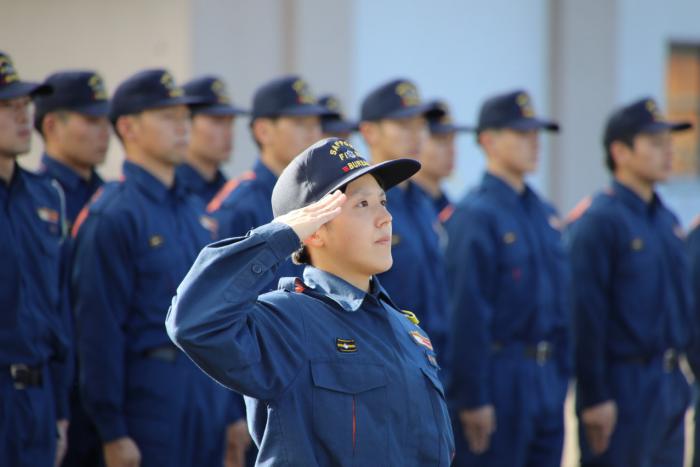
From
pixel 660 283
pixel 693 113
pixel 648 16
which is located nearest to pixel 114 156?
pixel 660 283

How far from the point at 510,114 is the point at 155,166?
75.6 inches

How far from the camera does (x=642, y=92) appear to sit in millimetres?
10961

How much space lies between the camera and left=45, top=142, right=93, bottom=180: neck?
194 inches

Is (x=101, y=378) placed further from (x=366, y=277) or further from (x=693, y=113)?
(x=693, y=113)

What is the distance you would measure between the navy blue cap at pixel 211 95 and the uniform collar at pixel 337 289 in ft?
10.3

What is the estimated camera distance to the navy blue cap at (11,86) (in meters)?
3.96

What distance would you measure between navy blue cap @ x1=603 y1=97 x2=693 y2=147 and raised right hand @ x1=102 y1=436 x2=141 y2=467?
2970 millimetres

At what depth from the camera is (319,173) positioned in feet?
8.45

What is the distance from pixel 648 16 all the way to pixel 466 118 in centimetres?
243

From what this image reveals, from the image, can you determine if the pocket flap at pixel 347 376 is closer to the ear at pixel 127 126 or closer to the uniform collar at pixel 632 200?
the ear at pixel 127 126

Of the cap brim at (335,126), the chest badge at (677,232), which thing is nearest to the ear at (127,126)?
the cap brim at (335,126)

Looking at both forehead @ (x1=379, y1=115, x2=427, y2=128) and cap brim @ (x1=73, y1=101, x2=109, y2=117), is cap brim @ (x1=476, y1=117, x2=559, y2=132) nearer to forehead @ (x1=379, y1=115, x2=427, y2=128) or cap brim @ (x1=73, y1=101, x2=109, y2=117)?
forehead @ (x1=379, y1=115, x2=427, y2=128)

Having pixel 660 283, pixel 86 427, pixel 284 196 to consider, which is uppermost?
pixel 284 196

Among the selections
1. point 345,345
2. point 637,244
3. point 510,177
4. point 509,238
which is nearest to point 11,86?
point 345,345
